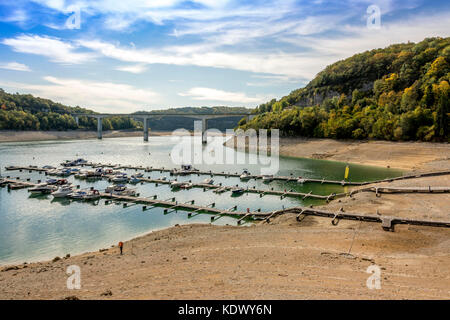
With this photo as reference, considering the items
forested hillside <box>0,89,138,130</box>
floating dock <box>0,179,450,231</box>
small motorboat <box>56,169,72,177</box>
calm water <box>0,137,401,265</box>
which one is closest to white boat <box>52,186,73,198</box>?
calm water <box>0,137,401,265</box>

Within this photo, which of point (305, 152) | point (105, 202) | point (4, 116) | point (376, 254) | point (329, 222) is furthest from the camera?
point (4, 116)

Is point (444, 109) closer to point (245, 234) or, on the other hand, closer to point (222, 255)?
point (245, 234)

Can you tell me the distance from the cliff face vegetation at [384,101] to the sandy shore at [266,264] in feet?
183

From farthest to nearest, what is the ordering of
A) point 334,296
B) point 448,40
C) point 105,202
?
point 448,40 < point 105,202 < point 334,296

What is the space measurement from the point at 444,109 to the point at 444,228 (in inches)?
2587

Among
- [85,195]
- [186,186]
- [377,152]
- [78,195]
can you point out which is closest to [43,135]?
[78,195]

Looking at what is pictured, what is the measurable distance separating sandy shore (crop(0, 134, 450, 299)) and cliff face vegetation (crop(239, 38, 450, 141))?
55.8m

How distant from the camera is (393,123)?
83625 mm

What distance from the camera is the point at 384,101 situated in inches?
4067

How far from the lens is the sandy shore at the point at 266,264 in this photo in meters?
14.6

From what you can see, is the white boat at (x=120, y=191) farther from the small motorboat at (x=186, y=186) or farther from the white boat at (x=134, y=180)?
the white boat at (x=134, y=180)

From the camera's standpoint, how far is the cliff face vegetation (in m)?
79.5
